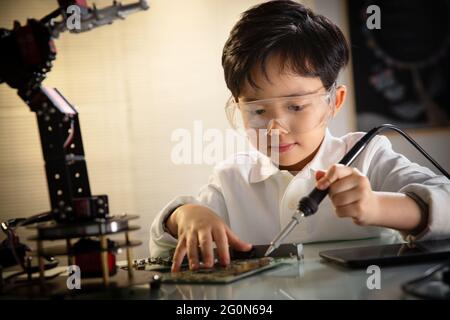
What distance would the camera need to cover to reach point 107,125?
120 inches

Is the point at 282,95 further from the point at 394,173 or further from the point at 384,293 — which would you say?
the point at 384,293

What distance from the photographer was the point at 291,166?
131 centimetres

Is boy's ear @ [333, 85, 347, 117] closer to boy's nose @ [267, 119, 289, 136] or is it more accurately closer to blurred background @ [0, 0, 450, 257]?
boy's nose @ [267, 119, 289, 136]

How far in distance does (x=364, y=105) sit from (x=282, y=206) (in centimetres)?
203

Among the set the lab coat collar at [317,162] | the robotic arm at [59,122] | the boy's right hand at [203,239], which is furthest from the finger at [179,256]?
the lab coat collar at [317,162]

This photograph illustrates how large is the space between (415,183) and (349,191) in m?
0.28

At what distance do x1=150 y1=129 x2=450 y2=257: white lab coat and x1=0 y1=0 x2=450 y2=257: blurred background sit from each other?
1.68 metres

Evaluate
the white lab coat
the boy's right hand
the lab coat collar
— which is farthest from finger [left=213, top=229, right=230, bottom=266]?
the lab coat collar

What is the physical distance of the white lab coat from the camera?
3.69 ft

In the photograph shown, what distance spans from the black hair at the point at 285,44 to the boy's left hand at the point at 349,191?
411 millimetres

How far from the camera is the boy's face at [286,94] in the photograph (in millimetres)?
1134

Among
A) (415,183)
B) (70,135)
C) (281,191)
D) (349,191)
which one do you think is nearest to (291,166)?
(281,191)

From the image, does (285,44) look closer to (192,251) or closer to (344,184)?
(344,184)

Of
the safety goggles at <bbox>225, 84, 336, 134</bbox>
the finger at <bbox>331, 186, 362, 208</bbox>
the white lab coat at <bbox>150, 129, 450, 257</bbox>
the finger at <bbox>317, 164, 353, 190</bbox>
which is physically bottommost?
the white lab coat at <bbox>150, 129, 450, 257</bbox>
